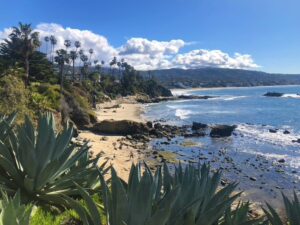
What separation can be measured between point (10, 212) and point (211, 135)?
4522cm

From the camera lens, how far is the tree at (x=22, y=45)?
52062mm

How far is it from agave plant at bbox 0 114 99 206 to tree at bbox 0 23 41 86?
45.4 meters

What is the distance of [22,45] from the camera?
173ft

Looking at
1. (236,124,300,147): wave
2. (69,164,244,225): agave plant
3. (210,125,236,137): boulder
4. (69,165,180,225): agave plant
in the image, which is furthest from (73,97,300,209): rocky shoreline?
(69,165,180,225): agave plant

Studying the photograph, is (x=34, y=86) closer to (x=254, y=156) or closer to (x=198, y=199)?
(x=254, y=156)

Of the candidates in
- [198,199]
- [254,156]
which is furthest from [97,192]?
[254,156]

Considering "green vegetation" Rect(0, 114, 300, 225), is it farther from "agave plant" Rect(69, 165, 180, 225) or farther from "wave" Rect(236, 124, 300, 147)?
"wave" Rect(236, 124, 300, 147)

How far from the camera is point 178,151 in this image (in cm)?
3628

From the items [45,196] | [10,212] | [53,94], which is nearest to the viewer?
[10,212]

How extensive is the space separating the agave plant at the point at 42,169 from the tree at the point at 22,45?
149ft

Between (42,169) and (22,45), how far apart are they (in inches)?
1968

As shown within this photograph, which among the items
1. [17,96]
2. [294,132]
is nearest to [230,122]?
[294,132]

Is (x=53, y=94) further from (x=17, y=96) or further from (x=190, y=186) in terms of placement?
(x=190, y=186)

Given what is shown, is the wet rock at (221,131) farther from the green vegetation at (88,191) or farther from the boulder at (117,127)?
the green vegetation at (88,191)
